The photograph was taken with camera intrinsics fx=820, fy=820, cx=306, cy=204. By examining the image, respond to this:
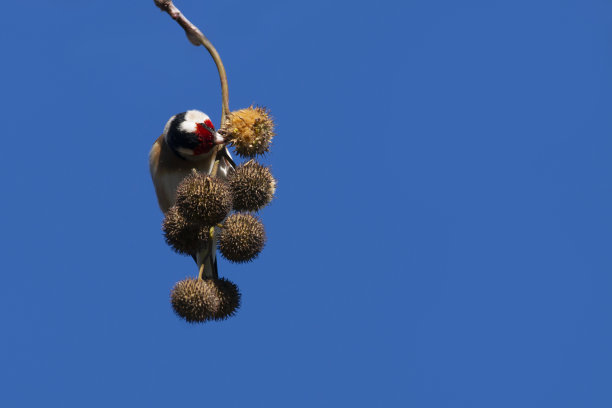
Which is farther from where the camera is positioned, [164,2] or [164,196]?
[164,196]

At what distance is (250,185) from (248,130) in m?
0.33

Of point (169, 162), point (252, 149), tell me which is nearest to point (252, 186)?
point (252, 149)

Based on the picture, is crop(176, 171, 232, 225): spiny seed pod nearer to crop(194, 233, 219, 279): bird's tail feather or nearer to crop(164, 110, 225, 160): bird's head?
crop(194, 233, 219, 279): bird's tail feather

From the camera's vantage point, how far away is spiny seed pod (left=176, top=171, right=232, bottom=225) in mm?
4684

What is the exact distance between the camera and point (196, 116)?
Result: 5.99m

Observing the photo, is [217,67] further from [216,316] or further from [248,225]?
[216,316]

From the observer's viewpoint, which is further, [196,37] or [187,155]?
[187,155]

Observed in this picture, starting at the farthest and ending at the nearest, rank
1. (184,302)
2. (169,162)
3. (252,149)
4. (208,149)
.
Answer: (169,162) < (208,149) < (252,149) < (184,302)

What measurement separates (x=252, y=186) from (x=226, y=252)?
426 millimetres

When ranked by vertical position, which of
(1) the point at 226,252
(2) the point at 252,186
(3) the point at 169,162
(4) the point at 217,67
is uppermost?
(3) the point at 169,162

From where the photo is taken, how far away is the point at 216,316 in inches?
189

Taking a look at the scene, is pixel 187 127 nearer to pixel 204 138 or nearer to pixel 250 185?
pixel 204 138

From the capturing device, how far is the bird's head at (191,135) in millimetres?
5723

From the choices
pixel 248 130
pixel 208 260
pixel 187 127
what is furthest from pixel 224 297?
pixel 187 127
